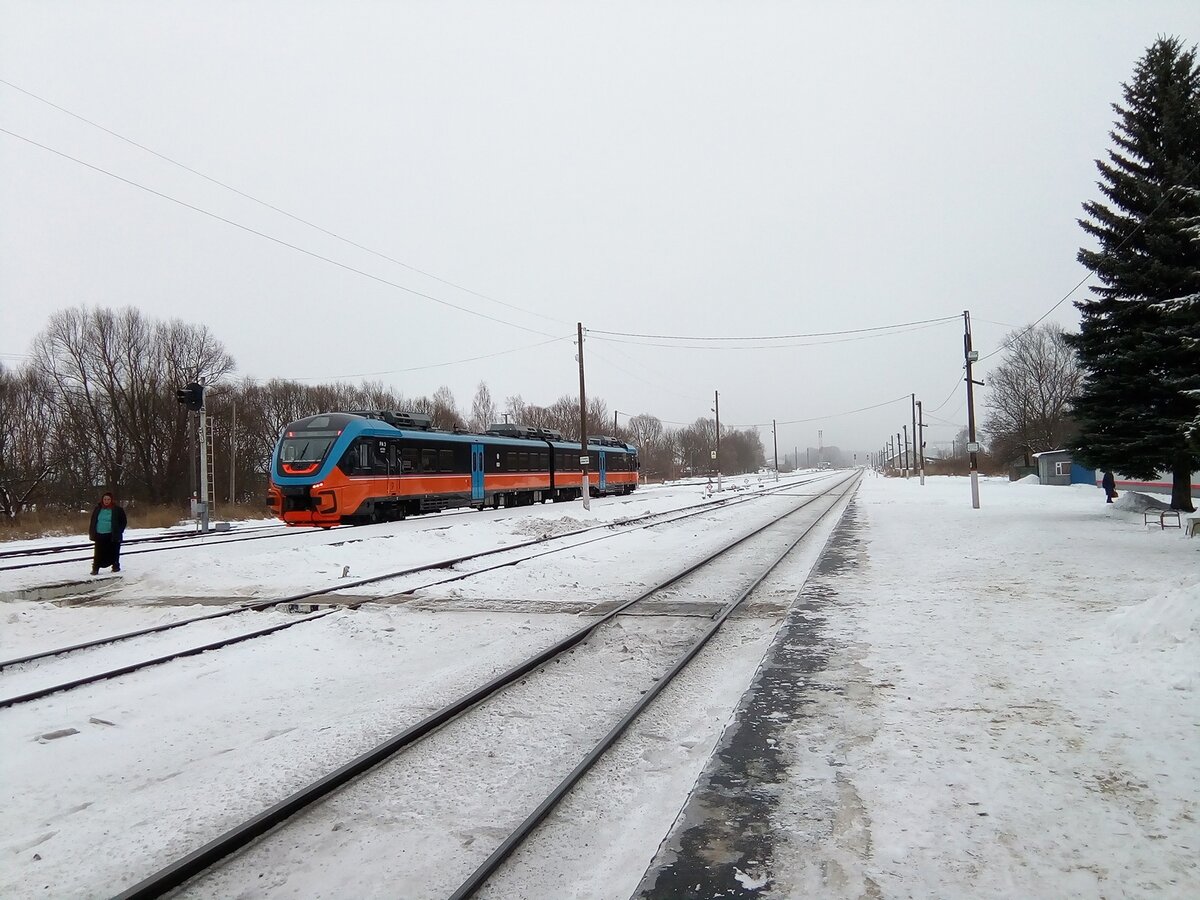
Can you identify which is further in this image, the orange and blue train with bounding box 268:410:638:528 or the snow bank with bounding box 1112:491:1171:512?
the snow bank with bounding box 1112:491:1171:512

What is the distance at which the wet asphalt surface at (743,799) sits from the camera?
309 cm

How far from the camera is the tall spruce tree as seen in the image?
1689 centimetres

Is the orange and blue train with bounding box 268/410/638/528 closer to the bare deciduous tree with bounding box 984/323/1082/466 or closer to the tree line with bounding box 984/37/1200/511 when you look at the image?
the tree line with bounding box 984/37/1200/511

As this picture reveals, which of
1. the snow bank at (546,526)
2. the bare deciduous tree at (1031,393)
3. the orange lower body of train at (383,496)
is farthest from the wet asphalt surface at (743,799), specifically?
the bare deciduous tree at (1031,393)

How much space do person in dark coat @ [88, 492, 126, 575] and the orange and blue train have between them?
8469 mm

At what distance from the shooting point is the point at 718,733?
485cm

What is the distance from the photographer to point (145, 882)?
9.95ft

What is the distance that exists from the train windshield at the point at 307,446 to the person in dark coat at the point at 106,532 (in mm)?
8627

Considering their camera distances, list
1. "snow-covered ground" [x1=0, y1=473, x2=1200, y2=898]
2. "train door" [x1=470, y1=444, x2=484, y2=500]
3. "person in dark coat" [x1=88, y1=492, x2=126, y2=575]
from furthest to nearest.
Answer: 1. "train door" [x1=470, y1=444, x2=484, y2=500]
2. "person in dark coat" [x1=88, y1=492, x2=126, y2=575]
3. "snow-covered ground" [x1=0, y1=473, x2=1200, y2=898]

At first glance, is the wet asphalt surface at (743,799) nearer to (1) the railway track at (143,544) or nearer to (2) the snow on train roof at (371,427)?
(1) the railway track at (143,544)

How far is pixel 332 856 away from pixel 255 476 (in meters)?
56.5

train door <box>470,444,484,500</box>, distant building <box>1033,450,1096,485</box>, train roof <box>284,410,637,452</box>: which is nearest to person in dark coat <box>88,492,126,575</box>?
train roof <box>284,410,637,452</box>

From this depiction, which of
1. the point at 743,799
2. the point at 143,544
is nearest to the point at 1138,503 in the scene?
the point at 743,799

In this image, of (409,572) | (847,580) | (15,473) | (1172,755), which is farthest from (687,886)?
(15,473)
